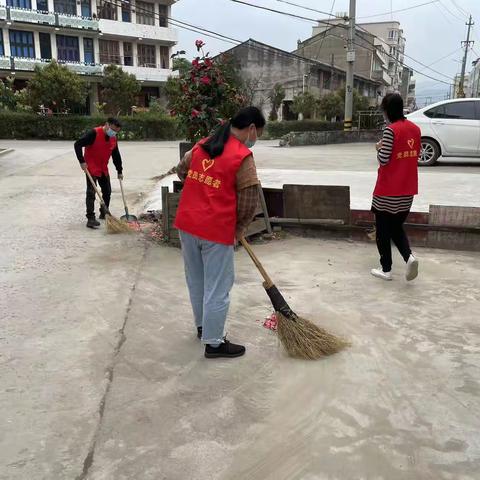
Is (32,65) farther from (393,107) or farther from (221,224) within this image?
(221,224)

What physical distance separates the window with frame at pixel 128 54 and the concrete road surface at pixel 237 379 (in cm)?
3808

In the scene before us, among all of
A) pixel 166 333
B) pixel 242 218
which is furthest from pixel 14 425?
pixel 242 218

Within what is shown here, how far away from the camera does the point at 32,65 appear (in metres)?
34.8

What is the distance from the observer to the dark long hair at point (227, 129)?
274 centimetres

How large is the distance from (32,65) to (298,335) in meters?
37.2

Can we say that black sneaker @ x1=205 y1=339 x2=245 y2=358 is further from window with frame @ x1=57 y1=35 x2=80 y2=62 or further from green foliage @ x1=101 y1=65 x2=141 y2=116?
window with frame @ x1=57 y1=35 x2=80 y2=62

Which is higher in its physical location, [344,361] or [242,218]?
[242,218]

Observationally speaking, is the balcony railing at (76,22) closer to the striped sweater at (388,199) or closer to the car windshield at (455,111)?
the car windshield at (455,111)

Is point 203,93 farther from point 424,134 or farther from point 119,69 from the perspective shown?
point 119,69

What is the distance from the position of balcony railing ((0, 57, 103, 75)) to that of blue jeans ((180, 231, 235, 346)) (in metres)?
33.8

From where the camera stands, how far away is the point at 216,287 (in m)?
2.93

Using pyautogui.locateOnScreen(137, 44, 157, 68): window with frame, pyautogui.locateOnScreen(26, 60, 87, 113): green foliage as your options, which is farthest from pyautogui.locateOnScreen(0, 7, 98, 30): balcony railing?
pyautogui.locateOnScreen(26, 60, 87, 113): green foliage

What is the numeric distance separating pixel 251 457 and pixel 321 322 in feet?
5.04

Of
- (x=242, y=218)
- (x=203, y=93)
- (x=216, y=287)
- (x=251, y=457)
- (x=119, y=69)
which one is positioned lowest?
(x=251, y=457)
